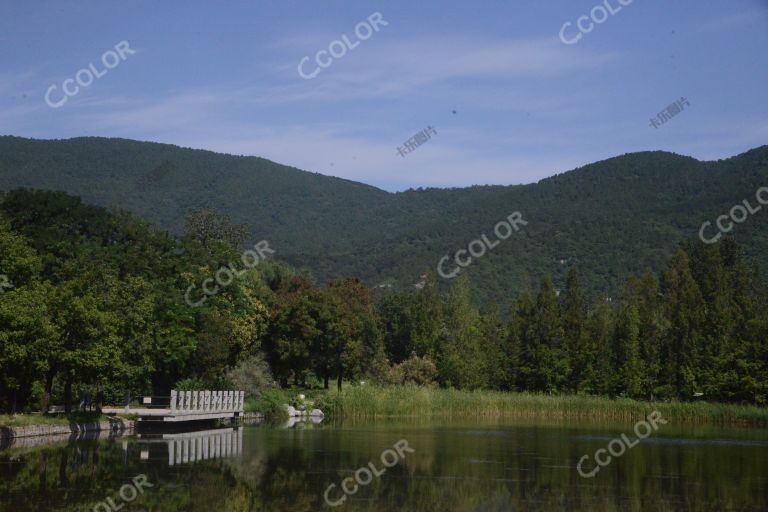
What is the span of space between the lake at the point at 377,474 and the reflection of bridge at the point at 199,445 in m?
0.06

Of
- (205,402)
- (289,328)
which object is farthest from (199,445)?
(289,328)

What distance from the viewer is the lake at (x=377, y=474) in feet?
63.0

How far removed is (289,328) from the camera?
6488 cm

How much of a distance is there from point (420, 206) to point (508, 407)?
126 meters

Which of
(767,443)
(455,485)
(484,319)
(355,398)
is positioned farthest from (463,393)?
(455,485)

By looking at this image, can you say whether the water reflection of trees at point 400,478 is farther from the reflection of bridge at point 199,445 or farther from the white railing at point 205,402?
the white railing at point 205,402

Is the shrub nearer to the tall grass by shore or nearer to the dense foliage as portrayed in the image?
the dense foliage

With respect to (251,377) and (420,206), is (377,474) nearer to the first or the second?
(251,377)

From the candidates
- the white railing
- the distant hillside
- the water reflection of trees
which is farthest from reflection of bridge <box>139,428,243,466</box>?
the distant hillside

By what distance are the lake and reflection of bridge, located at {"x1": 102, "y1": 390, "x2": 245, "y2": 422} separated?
9.71 ft

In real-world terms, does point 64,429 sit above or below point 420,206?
below

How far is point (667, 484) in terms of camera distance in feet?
75.5

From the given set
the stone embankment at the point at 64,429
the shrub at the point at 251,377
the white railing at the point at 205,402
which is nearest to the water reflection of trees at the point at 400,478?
the stone embankment at the point at 64,429

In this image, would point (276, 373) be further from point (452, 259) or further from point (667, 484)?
point (452, 259)
